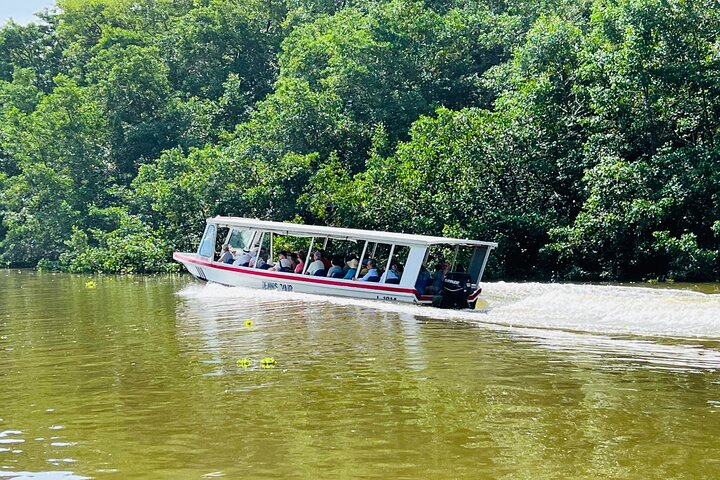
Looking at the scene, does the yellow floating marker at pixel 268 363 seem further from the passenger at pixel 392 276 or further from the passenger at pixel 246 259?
the passenger at pixel 246 259

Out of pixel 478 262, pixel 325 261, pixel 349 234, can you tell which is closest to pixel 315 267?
pixel 325 261

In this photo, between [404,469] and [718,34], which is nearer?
[404,469]

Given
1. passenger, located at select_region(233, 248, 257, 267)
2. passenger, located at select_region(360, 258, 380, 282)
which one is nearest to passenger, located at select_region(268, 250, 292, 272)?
passenger, located at select_region(233, 248, 257, 267)

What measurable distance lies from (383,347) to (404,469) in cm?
613

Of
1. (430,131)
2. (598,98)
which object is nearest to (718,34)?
(598,98)

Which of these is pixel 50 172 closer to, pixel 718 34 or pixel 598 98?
pixel 598 98

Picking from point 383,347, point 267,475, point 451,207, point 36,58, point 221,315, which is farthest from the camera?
point 36,58

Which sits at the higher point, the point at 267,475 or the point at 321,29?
the point at 321,29

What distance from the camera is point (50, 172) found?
43500 mm

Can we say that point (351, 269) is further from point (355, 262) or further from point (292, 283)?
point (292, 283)

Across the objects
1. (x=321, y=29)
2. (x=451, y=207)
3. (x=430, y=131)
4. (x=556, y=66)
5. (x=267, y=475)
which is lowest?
(x=267, y=475)

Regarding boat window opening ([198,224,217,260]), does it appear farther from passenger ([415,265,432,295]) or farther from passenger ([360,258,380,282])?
passenger ([415,265,432,295])

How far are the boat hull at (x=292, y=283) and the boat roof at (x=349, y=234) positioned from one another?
105 cm

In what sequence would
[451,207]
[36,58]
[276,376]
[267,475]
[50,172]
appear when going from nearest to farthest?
[267,475]
[276,376]
[451,207]
[50,172]
[36,58]
